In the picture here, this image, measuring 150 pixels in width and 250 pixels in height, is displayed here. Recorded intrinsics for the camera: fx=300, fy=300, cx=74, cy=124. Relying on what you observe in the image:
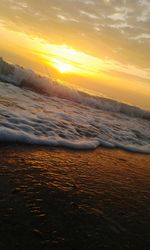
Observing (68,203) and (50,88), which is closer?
Result: (68,203)

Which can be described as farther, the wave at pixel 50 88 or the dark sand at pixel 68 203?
the wave at pixel 50 88

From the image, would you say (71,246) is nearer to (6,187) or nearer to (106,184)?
(6,187)

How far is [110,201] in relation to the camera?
3979 mm

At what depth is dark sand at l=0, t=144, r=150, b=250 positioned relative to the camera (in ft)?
9.40

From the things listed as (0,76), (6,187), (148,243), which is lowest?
(148,243)

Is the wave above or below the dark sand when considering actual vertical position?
above

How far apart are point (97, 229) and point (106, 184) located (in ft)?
4.60

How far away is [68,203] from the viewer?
3.62m

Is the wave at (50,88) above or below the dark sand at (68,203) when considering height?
above

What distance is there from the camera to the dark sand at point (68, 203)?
2.87 metres

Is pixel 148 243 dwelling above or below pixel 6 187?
below

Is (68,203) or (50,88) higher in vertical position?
(50,88)

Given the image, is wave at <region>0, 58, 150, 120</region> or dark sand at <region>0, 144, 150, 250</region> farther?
wave at <region>0, 58, 150, 120</region>

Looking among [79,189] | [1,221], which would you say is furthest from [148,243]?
[1,221]
